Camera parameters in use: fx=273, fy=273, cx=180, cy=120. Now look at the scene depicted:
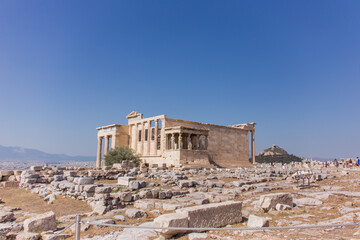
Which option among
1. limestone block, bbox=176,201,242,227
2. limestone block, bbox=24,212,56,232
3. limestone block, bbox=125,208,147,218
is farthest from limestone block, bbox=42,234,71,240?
limestone block, bbox=176,201,242,227

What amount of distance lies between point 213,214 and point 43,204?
8.30 metres

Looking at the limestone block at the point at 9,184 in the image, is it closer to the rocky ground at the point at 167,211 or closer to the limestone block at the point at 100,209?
the rocky ground at the point at 167,211

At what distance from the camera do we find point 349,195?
37.2ft

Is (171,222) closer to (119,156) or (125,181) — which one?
(125,181)

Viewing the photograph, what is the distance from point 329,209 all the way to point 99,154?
36.0 metres

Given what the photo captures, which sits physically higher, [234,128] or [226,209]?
[234,128]

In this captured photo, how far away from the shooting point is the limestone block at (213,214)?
6.39 metres

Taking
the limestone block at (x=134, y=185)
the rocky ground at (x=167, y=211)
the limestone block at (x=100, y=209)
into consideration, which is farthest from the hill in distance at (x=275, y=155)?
the limestone block at (x=100, y=209)

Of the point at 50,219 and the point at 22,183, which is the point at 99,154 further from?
the point at 50,219

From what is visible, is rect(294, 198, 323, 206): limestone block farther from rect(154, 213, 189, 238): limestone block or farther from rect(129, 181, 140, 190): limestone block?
rect(129, 181, 140, 190): limestone block

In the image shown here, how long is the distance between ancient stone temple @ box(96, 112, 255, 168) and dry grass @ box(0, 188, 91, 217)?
16648mm

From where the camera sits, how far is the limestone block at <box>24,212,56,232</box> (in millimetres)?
6836

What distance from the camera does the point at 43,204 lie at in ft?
38.2

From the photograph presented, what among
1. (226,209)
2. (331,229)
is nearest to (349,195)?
(331,229)
